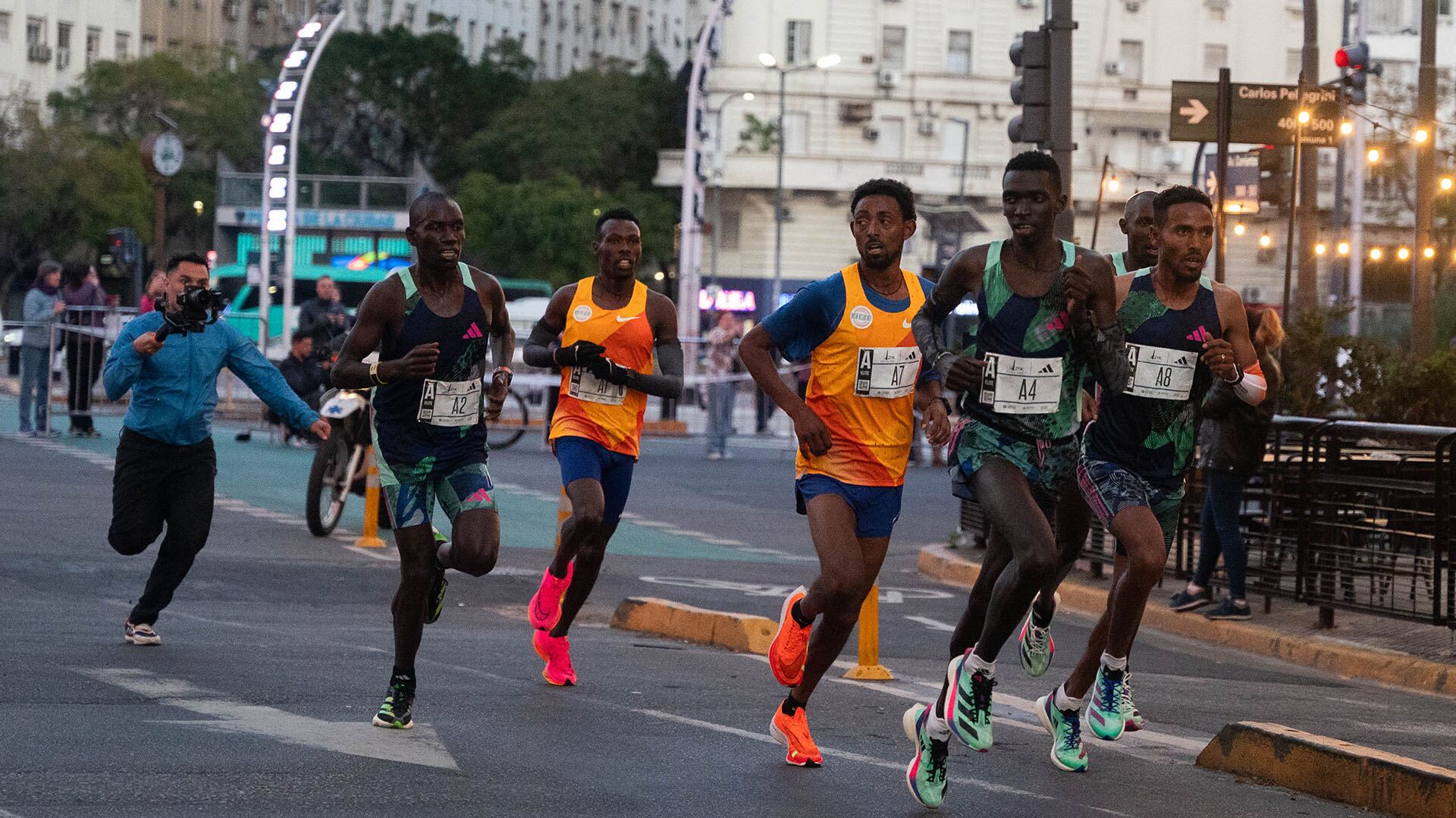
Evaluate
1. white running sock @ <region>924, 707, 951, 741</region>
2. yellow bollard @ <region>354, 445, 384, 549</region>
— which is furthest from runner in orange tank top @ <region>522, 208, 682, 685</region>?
yellow bollard @ <region>354, 445, 384, 549</region>

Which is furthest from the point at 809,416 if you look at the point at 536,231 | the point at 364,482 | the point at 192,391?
the point at 536,231

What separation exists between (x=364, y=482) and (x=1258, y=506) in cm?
667

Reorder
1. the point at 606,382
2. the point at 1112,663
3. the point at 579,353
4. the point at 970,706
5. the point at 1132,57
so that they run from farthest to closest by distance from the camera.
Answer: the point at 1132,57
the point at 606,382
the point at 579,353
the point at 1112,663
the point at 970,706

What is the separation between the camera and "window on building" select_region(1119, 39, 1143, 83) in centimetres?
7762

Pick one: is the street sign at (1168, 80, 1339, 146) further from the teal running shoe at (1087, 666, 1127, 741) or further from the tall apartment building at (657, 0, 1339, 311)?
the tall apartment building at (657, 0, 1339, 311)

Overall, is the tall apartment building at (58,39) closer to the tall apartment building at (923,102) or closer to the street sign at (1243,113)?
the tall apartment building at (923,102)

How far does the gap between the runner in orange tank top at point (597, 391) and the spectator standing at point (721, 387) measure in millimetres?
18630

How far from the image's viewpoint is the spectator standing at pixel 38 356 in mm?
25855

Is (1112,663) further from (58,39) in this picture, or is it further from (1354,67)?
(58,39)

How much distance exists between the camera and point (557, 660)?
31.5 feet

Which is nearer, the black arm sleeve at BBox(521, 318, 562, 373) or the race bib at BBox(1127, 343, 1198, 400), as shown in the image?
the race bib at BBox(1127, 343, 1198, 400)

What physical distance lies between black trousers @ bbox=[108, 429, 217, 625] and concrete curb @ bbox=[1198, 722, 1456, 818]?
466cm

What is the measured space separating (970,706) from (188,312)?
452cm

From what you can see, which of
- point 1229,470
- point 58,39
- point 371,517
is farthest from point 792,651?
point 58,39
